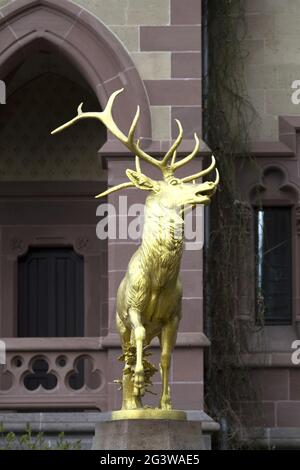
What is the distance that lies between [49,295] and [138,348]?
749cm

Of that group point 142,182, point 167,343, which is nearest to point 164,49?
point 142,182

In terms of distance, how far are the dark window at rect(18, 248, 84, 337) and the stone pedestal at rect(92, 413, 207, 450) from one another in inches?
290

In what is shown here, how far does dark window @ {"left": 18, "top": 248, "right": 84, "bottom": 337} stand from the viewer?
A: 24250mm

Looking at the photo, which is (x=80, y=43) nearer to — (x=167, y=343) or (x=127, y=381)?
(x=167, y=343)

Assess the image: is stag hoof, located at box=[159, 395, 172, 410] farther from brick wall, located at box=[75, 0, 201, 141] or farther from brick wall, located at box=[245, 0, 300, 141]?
brick wall, located at box=[245, 0, 300, 141]

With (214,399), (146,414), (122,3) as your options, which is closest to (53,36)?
(122,3)

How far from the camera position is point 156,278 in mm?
17203

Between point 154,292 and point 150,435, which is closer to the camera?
point 150,435

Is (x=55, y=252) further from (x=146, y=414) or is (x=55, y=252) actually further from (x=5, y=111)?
(x=146, y=414)

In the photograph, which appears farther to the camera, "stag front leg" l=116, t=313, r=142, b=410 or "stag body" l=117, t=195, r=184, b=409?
"stag front leg" l=116, t=313, r=142, b=410

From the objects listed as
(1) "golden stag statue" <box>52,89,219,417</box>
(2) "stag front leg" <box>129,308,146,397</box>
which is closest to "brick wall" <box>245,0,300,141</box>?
(1) "golden stag statue" <box>52,89,219,417</box>

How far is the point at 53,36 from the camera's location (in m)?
21.6

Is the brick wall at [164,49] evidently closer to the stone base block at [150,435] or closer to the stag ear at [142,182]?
the stag ear at [142,182]

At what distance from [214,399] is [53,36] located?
4.27 metres
